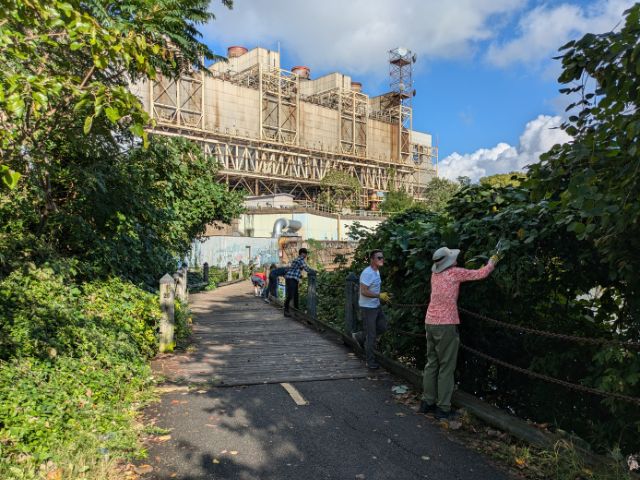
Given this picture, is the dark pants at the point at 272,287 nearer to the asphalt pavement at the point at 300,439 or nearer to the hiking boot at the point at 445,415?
the asphalt pavement at the point at 300,439

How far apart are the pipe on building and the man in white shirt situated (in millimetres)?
35838

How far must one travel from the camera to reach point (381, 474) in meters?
4.17

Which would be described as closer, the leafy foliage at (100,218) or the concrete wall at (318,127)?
the leafy foliage at (100,218)

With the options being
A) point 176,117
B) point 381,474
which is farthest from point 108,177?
point 176,117

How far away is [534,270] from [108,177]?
7.45 m

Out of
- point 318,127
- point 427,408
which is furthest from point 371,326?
point 318,127

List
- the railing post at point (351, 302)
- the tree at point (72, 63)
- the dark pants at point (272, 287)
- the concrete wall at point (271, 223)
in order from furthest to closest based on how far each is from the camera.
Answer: the concrete wall at point (271, 223)
the dark pants at point (272, 287)
the railing post at point (351, 302)
the tree at point (72, 63)

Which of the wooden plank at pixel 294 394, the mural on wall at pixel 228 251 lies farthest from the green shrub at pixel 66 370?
the mural on wall at pixel 228 251

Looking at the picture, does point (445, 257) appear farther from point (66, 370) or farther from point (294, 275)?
point (294, 275)

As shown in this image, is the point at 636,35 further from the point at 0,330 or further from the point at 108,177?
the point at 108,177

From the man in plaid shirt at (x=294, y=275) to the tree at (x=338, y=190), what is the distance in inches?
2298

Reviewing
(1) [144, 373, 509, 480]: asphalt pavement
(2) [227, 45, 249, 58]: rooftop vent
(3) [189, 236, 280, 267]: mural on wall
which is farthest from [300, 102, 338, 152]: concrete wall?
(1) [144, 373, 509, 480]: asphalt pavement

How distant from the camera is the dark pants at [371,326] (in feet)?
24.3

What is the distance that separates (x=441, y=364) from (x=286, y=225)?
39.5 meters
